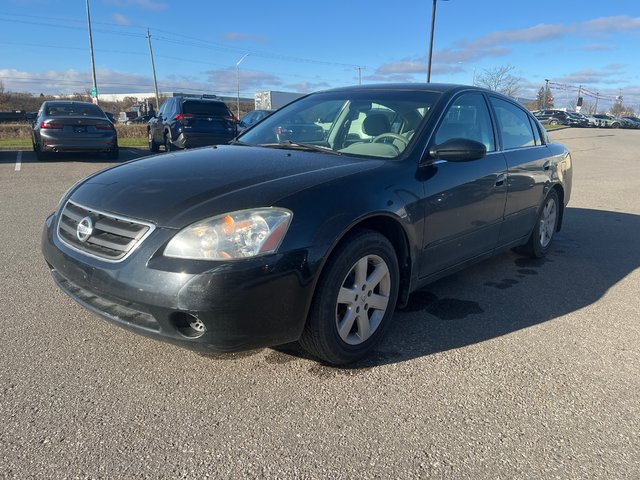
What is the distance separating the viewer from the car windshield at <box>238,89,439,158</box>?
342 cm

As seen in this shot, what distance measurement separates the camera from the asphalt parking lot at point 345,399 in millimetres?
2080

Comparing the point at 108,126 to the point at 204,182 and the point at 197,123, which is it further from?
the point at 204,182

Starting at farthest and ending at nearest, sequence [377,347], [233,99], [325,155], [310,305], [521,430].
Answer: [233,99]
[325,155]
[377,347]
[310,305]
[521,430]

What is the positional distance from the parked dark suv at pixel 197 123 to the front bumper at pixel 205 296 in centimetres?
1077

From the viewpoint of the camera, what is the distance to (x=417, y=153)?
3.23m

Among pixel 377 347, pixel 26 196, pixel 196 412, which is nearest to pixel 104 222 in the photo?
pixel 196 412

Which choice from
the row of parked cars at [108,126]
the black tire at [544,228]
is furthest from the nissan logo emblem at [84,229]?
the row of parked cars at [108,126]

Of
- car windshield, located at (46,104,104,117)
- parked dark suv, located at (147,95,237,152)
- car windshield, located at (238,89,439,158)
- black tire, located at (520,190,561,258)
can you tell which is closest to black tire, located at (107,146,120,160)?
car windshield, located at (46,104,104,117)

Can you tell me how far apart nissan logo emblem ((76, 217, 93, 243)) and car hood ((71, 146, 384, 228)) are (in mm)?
89

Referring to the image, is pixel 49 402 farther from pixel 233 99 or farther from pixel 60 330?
pixel 233 99

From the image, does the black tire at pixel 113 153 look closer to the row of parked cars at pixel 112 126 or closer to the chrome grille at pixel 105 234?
the row of parked cars at pixel 112 126

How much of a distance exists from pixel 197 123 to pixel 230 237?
11.5 metres

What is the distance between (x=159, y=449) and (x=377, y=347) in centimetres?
143

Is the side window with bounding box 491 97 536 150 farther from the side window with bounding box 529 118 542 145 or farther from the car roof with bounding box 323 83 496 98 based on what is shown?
the car roof with bounding box 323 83 496 98
